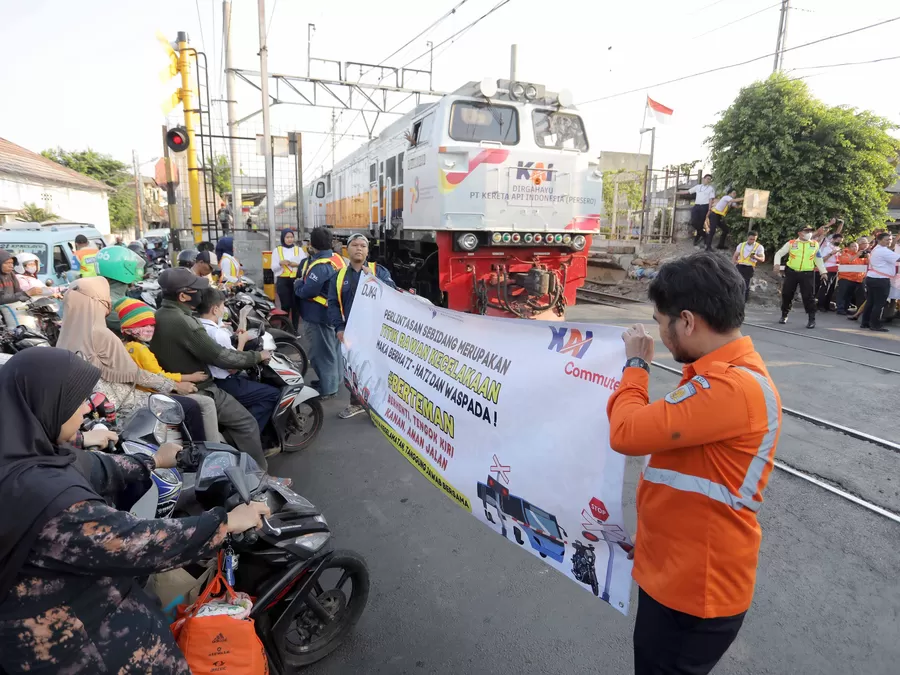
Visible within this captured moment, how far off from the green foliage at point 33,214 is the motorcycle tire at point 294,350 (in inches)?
803

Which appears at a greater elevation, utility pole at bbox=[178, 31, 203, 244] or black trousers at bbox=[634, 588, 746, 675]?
utility pole at bbox=[178, 31, 203, 244]

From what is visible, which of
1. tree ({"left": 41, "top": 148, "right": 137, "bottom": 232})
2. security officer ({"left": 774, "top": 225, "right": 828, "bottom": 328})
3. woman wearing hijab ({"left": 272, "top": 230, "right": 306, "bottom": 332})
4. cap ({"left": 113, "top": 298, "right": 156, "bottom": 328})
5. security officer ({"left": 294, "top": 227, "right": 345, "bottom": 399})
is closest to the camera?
cap ({"left": 113, "top": 298, "right": 156, "bottom": 328})

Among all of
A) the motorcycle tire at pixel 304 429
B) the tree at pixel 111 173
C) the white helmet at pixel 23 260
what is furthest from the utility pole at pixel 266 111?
the tree at pixel 111 173

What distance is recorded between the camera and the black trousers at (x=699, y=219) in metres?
15.1

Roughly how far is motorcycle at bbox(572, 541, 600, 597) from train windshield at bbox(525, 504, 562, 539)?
0.09 meters

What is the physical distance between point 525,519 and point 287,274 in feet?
22.8

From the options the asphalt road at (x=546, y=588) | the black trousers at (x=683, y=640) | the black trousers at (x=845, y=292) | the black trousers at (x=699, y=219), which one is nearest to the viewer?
the black trousers at (x=683, y=640)

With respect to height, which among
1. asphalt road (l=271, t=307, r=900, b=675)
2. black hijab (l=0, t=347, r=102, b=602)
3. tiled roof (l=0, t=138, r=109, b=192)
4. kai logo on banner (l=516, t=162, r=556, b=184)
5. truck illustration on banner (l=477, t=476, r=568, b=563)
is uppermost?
tiled roof (l=0, t=138, r=109, b=192)

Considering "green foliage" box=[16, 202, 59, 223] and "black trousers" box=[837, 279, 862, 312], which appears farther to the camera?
"green foliage" box=[16, 202, 59, 223]

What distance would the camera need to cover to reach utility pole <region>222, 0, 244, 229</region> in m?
12.5

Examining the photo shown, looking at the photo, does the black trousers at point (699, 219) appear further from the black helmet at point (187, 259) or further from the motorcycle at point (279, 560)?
the motorcycle at point (279, 560)

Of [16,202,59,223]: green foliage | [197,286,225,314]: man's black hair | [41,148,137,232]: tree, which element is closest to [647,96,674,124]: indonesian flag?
[197,286,225,314]: man's black hair

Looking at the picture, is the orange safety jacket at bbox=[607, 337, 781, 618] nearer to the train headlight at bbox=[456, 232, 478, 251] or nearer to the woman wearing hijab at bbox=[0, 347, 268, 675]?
the woman wearing hijab at bbox=[0, 347, 268, 675]

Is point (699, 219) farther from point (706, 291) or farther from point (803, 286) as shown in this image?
point (706, 291)
